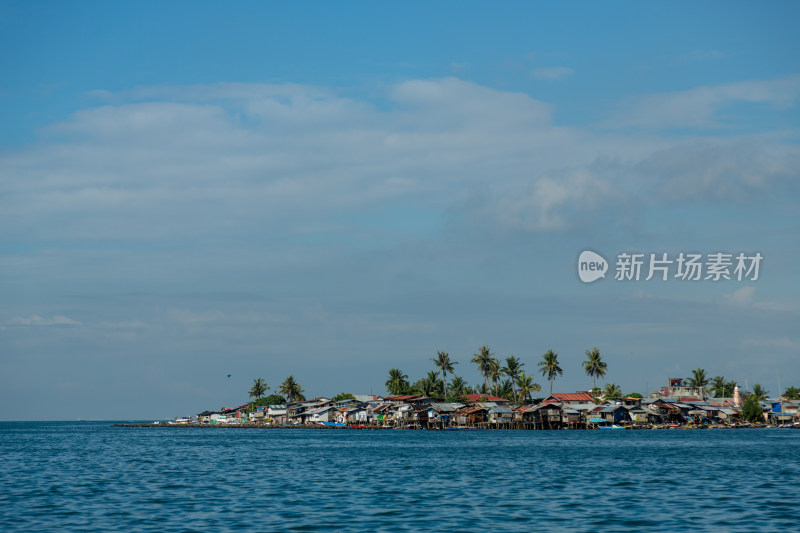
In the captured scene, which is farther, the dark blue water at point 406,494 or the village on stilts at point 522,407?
the village on stilts at point 522,407

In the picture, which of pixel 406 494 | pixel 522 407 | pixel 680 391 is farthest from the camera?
pixel 680 391

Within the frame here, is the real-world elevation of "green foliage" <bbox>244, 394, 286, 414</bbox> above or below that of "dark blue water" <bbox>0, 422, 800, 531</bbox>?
above

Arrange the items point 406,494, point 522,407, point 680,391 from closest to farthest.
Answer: point 406,494 < point 522,407 < point 680,391

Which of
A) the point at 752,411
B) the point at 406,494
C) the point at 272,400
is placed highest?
the point at 272,400

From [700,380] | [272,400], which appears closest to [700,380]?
[700,380]

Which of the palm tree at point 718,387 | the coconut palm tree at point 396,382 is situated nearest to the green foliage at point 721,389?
the palm tree at point 718,387

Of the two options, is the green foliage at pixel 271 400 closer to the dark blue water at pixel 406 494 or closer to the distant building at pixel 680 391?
the distant building at pixel 680 391

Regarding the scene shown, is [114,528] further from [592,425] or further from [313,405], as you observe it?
[313,405]

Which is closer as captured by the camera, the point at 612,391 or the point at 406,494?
the point at 406,494

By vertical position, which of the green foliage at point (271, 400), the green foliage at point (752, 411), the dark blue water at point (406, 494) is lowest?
the dark blue water at point (406, 494)

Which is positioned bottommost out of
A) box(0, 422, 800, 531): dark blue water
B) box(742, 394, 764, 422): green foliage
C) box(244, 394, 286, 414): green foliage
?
box(0, 422, 800, 531): dark blue water

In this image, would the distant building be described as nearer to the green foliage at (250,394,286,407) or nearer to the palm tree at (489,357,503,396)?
the palm tree at (489,357,503,396)

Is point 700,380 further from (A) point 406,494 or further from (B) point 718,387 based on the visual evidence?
(A) point 406,494

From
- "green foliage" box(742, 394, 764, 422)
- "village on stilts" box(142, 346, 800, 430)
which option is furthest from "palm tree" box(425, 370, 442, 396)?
"green foliage" box(742, 394, 764, 422)
